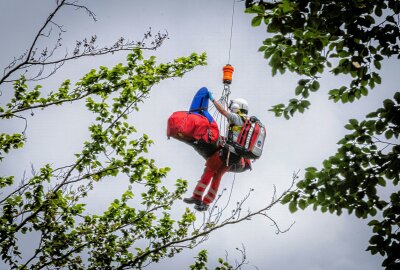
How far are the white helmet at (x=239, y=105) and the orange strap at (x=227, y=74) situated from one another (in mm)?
974

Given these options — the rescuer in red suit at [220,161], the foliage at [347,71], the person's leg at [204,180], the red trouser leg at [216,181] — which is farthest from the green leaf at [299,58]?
the red trouser leg at [216,181]

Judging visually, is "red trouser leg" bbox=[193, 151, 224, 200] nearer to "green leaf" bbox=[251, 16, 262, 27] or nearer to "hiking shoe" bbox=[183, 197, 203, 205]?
"hiking shoe" bbox=[183, 197, 203, 205]

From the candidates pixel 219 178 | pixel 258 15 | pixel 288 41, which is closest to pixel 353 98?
pixel 288 41

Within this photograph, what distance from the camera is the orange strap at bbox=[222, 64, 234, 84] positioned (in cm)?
804

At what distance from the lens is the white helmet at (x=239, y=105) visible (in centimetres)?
901

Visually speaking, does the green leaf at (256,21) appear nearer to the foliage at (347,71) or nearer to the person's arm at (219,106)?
the foliage at (347,71)

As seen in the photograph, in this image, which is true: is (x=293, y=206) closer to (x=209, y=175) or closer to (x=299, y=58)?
(x=299, y=58)

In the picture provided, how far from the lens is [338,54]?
16.4ft

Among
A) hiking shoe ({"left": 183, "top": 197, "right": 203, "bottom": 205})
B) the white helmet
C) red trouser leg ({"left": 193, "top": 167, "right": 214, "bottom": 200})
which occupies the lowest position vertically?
hiking shoe ({"left": 183, "top": 197, "right": 203, "bottom": 205})

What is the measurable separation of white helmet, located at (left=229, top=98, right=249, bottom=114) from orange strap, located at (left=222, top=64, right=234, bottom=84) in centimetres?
97

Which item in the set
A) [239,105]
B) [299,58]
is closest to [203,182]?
[239,105]

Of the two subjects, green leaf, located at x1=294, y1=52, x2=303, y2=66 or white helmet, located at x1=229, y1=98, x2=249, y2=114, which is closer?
green leaf, located at x1=294, y1=52, x2=303, y2=66

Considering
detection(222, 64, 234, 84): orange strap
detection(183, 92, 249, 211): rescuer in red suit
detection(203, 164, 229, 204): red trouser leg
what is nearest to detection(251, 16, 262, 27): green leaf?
detection(222, 64, 234, 84): orange strap

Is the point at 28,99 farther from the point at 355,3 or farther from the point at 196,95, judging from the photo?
the point at 355,3
